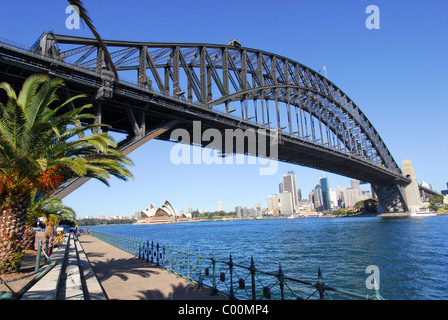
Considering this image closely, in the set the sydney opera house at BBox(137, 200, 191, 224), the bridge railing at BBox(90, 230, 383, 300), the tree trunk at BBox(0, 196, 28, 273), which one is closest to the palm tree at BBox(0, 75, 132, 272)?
the tree trunk at BBox(0, 196, 28, 273)

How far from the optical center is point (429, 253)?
77.7 feet

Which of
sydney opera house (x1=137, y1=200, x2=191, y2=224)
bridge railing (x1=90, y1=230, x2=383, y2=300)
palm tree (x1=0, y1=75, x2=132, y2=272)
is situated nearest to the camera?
bridge railing (x1=90, y1=230, x2=383, y2=300)

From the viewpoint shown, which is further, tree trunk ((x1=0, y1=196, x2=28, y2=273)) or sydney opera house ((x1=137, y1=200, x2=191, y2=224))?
sydney opera house ((x1=137, y1=200, x2=191, y2=224))

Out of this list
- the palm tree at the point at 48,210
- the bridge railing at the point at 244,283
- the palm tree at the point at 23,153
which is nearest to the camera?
the bridge railing at the point at 244,283

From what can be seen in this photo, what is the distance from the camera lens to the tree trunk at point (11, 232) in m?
9.29

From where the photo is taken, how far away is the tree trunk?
9.29 m

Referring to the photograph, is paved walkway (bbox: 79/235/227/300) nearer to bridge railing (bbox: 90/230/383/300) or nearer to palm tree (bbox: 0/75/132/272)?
bridge railing (bbox: 90/230/383/300)

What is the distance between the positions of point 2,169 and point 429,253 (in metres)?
29.2

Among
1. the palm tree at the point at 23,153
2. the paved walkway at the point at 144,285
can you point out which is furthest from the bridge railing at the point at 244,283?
the palm tree at the point at 23,153

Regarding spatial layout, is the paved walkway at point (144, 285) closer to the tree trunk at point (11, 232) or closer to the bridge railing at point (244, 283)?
the bridge railing at point (244, 283)

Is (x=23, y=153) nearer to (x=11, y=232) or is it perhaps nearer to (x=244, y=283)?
(x=11, y=232)

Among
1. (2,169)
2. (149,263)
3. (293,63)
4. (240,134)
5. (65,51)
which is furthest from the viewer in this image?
(293,63)
